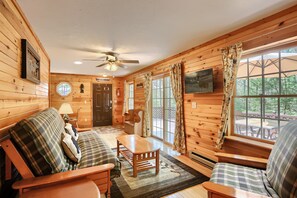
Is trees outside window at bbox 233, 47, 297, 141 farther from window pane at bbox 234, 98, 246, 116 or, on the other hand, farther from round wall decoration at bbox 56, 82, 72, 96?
round wall decoration at bbox 56, 82, 72, 96

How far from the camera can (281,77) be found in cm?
192

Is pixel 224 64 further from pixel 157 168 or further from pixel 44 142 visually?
pixel 44 142

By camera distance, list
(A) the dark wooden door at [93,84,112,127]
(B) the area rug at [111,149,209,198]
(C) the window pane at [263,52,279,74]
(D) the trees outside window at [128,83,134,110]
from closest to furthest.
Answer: (C) the window pane at [263,52,279,74] → (B) the area rug at [111,149,209,198] → (D) the trees outside window at [128,83,134,110] → (A) the dark wooden door at [93,84,112,127]

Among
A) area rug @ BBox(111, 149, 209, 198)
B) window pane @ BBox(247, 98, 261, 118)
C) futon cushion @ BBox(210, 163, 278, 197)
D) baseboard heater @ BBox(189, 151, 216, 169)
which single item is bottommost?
area rug @ BBox(111, 149, 209, 198)

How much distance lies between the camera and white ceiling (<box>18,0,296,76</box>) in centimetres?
171

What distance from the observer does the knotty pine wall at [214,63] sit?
1866 mm

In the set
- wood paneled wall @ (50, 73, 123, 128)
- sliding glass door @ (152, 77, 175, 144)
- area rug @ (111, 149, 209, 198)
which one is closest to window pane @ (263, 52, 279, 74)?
area rug @ (111, 149, 209, 198)

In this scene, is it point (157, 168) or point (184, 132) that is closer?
point (157, 168)

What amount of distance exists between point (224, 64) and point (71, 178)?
2.46m

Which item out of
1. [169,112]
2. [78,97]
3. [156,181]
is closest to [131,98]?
[78,97]

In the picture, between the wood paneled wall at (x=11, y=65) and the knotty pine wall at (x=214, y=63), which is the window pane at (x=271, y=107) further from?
the wood paneled wall at (x=11, y=65)

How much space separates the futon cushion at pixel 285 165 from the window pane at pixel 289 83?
20.3 inches

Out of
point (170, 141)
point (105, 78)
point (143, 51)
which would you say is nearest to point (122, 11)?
point (143, 51)

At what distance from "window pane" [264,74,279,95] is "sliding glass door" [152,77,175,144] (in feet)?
7.12
